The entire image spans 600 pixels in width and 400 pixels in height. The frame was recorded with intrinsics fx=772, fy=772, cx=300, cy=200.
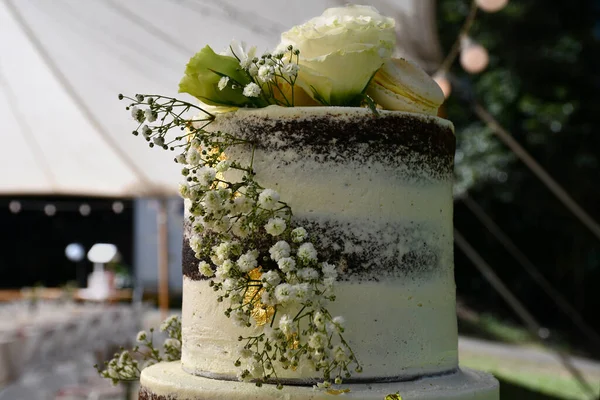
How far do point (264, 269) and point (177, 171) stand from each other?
6486 mm

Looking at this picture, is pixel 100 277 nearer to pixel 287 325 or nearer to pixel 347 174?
pixel 347 174

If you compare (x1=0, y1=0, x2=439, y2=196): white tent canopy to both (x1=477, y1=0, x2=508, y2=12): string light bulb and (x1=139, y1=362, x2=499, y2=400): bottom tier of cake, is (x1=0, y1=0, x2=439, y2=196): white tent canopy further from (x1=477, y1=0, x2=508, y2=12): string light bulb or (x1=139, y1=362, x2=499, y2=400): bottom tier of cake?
(x1=139, y1=362, x2=499, y2=400): bottom tier of cake

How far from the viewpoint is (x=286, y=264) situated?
5.03 feet

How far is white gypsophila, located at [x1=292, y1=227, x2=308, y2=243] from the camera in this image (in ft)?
5.16

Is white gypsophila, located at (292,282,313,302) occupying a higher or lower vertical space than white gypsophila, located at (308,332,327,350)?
higher

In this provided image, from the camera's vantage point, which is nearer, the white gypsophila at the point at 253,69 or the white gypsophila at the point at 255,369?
the white gypsophila at the point at 255,369

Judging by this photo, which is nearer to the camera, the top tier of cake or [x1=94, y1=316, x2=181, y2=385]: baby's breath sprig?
the top tier of cake

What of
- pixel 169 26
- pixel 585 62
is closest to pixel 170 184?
pixel 169 26

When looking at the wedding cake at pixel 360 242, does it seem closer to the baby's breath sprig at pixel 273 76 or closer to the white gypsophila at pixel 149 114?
the baby's breath sprig at pixel 273 76

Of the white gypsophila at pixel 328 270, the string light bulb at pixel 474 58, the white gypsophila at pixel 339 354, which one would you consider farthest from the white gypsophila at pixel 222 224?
the string light bulb at pixel 474 58

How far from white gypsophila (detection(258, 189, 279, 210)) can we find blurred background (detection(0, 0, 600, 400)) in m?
2.89

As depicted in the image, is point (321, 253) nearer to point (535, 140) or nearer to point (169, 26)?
point (169, 26)

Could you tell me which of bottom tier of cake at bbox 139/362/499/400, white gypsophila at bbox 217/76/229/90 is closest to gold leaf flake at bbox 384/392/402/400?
bottom tier of cake at bbox 139/362/499/400

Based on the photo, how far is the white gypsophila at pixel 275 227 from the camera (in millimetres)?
1573
